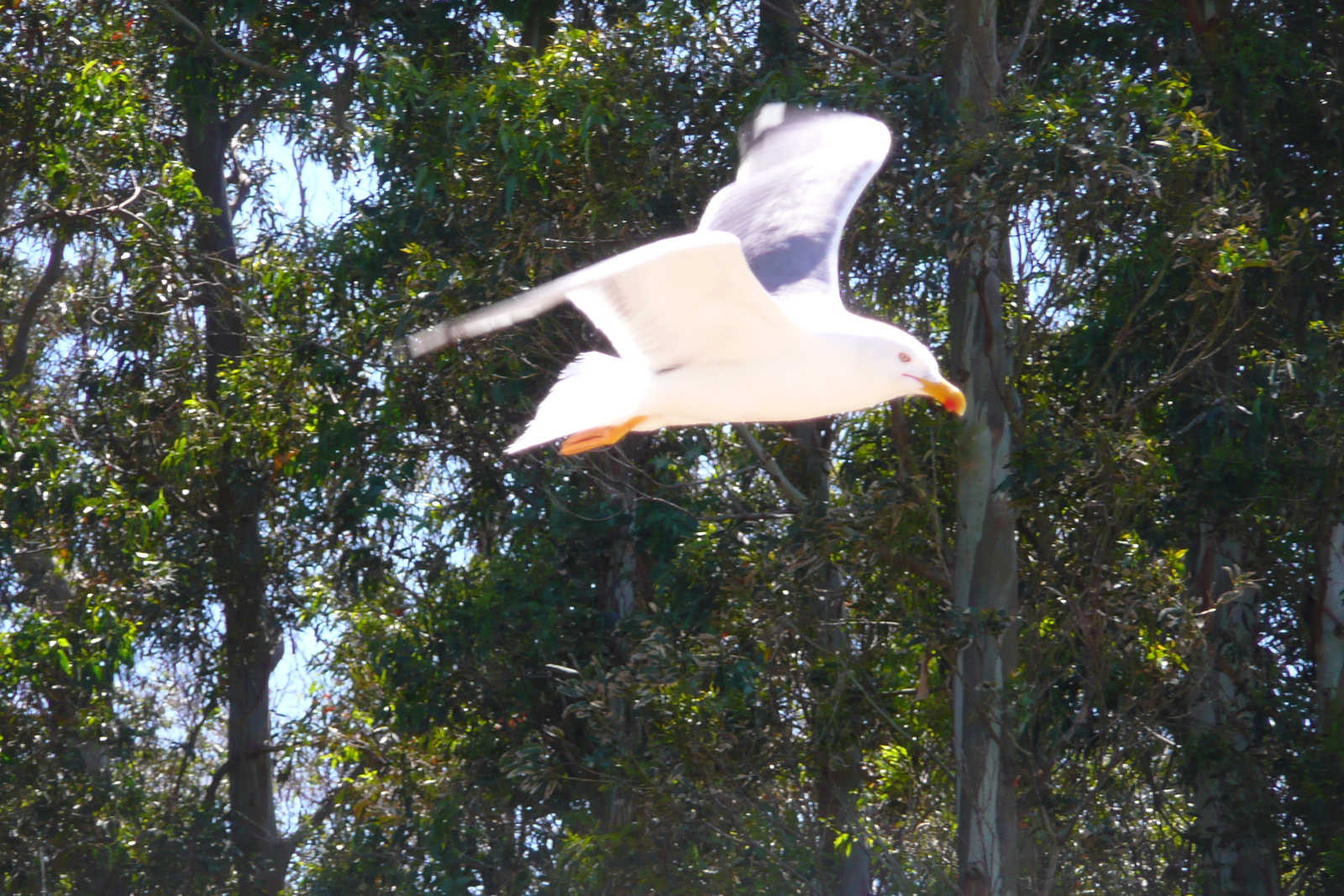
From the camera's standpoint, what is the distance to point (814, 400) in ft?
14.0

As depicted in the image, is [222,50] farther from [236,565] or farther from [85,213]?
[236,565]

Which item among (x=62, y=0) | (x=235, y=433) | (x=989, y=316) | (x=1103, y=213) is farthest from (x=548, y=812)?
(x=62, y=0)

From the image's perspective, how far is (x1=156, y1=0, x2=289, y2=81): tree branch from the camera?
26.0ft

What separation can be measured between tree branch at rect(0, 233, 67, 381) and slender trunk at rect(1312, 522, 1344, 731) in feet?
21.9

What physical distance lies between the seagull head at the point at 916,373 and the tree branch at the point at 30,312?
605 cm

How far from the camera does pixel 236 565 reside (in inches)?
377

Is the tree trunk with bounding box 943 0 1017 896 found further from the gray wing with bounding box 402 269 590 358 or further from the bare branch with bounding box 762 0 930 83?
the gray wing with bounding box 402 269 590 358

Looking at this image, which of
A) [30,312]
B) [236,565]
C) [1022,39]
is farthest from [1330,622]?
[30,312]

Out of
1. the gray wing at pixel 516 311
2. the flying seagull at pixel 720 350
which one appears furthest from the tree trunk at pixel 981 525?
the gray wing at pixel 516 311

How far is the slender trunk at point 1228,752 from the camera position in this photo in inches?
294

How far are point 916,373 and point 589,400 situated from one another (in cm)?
86

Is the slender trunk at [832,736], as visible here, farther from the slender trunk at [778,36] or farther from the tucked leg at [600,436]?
the tucked leg at [600,436]

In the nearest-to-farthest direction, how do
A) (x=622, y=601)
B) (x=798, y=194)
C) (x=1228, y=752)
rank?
(x=798, y=194), (x=1228, y=752), (x=622, y=601)

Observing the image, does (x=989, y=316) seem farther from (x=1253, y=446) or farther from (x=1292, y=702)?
(x=1292, y=702)
